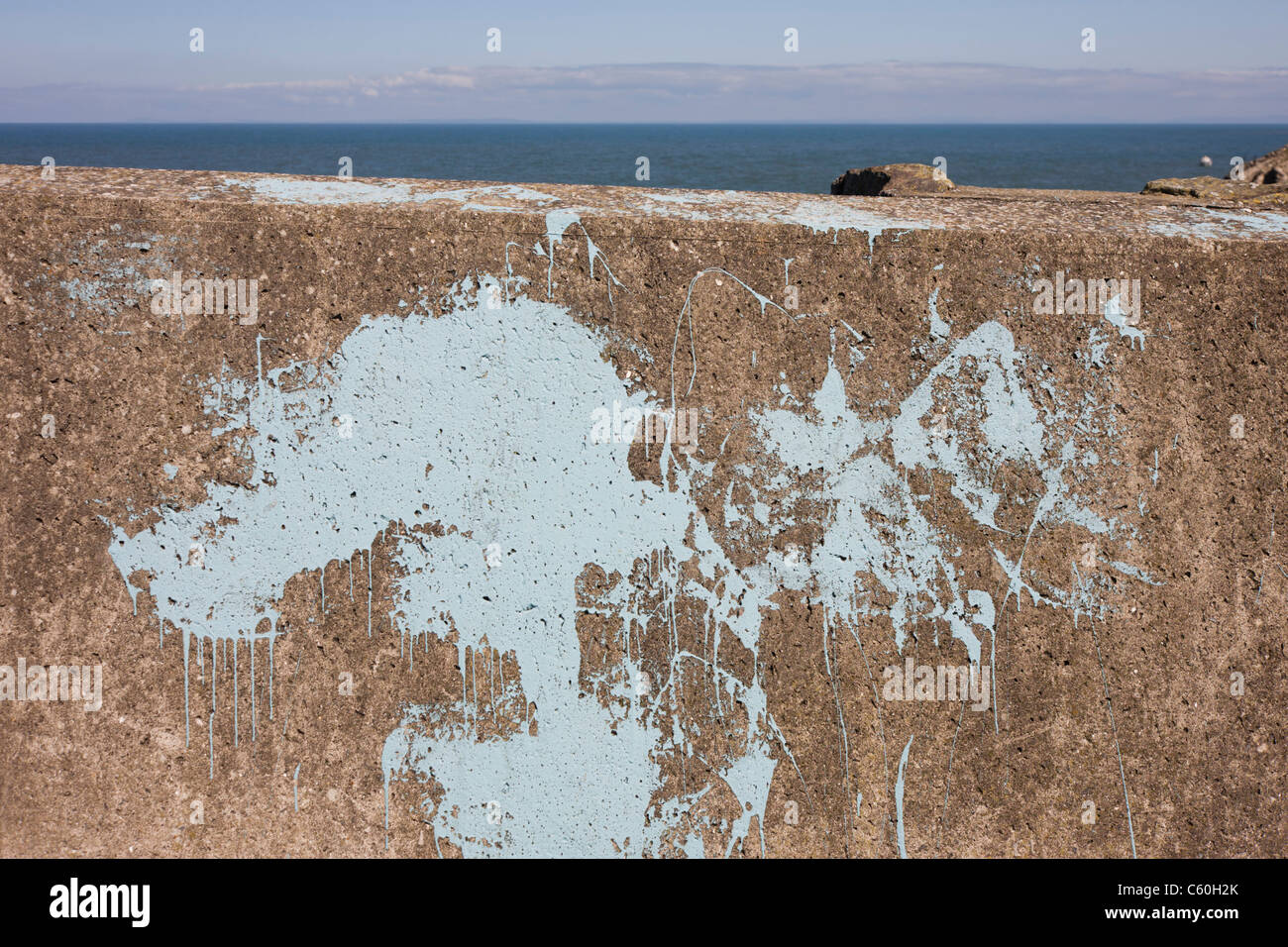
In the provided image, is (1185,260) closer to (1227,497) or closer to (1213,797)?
(1227,497)

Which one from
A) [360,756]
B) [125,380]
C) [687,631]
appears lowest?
[360,756]

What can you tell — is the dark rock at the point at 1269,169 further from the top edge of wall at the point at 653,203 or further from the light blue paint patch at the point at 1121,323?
the light blue paint patch at the point at 1121,323

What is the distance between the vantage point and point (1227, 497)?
1.86 m

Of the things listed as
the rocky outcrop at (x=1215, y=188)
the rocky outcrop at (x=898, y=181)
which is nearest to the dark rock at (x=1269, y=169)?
the rocky outcrop at (x=1215, y=188)

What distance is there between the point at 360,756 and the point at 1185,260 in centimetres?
226

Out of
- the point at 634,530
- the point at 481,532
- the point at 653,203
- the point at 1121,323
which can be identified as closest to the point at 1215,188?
the point at 1121,323

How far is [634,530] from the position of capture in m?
1.82

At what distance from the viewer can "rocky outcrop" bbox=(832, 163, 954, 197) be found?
3.83 meters

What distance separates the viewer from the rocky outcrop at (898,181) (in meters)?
3.83

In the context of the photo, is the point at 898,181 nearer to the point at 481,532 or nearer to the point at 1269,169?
the point at 1269,169

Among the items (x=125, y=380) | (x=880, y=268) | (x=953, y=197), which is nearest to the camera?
(x=125, y=380)

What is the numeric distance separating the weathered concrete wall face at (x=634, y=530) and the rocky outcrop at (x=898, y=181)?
69.1 inches

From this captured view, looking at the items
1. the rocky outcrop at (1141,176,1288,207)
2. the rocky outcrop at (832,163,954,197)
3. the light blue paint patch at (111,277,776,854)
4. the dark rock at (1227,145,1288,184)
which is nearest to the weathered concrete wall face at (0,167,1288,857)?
the light blue paint patch at (111,277,776,854)
